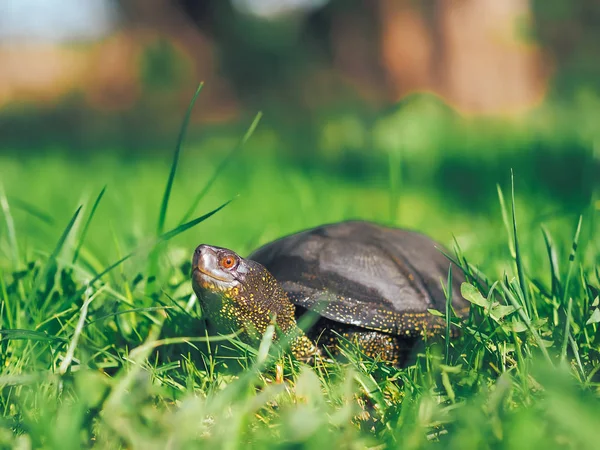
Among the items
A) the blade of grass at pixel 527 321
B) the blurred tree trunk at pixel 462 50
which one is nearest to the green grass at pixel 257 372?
the blade of grass at pixel 527 321

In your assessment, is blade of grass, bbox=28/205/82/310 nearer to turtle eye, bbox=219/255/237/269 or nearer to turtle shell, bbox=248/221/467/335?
turtle eye, bbox=219/255/237/269

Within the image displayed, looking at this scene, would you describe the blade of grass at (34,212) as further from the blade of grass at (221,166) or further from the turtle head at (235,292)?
the turtle head at (235,292)

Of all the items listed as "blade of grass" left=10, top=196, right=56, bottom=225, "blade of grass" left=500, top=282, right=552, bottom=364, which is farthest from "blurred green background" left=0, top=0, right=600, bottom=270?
"blade of grass" left=500, top=282, right=552, bottom=364

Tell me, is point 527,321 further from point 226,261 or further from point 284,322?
point 226,261

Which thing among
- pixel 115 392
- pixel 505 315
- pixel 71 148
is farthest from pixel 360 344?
pixel 71 148

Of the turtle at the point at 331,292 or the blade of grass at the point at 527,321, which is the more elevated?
the blade of grass at the point at 527,321

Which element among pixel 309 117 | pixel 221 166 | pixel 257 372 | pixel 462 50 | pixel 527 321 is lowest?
pixel 309 117

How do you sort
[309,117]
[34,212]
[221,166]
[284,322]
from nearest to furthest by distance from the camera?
[284,322], [221,166], [34,212], [309,117]

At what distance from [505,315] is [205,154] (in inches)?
286

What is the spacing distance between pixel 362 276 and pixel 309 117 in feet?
31.4

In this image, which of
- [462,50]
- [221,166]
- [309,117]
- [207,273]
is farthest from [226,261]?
[309,117]

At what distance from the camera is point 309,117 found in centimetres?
1165

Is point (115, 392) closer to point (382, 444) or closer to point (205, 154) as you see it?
point (382, 444)

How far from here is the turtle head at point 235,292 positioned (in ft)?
6.75
